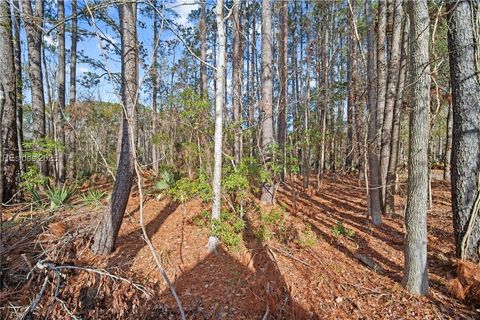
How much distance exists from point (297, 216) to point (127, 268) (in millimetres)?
3644

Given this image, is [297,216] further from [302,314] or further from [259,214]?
[302,314]

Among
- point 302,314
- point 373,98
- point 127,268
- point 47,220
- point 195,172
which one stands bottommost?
point 302,314

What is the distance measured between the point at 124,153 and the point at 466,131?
486cm

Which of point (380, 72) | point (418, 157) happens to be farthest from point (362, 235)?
point (380, 72)

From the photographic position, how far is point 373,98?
220 inches

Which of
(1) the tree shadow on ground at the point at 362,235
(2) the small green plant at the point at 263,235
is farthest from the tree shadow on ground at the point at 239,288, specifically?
(1) the tree shadow on ground at the point at 362,235

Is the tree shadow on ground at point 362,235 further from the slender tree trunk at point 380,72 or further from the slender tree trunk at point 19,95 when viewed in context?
the slender tree trunk at point 19,95

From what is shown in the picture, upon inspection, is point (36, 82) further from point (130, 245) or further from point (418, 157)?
point (418, 157)

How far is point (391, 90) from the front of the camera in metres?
5.69

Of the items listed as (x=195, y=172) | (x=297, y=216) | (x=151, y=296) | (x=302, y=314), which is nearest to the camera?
(x=302, y=314)

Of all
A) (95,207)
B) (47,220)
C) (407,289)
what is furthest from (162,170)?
(407,289)

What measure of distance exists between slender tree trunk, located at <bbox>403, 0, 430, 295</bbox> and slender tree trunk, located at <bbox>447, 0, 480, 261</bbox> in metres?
0.90

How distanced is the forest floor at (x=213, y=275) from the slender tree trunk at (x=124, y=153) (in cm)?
27

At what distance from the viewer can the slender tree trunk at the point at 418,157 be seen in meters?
3.09
